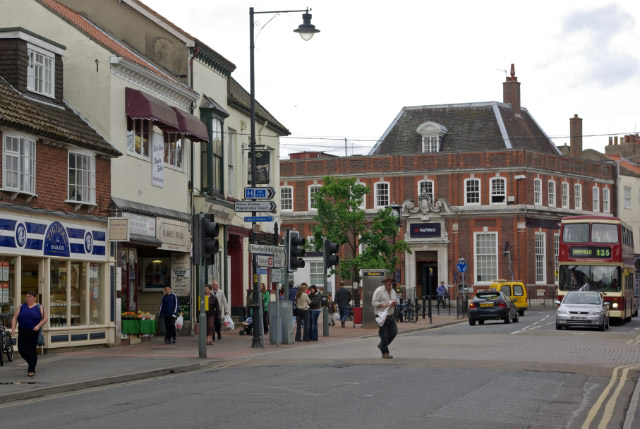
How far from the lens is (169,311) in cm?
2744

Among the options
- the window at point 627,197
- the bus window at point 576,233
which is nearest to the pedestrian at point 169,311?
the bus window at point 576,233

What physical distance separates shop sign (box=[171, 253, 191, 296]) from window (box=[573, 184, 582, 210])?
47.1m

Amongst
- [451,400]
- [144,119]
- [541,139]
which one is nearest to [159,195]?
[144,119]

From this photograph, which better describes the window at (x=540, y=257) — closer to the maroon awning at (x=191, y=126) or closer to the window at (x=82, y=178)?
the maroon awning at (x=191, y=126)

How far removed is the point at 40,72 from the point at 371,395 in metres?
14.4

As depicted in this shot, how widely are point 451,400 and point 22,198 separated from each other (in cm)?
1256

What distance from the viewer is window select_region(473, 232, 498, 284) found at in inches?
2694

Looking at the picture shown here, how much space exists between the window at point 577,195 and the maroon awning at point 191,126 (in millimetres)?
46738

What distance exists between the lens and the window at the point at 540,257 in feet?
226

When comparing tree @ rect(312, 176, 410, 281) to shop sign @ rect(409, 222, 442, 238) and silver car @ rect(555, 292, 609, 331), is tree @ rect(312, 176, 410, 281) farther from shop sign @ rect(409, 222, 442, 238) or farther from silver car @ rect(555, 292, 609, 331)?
silver car @ rect(555, 292, 609, 331)

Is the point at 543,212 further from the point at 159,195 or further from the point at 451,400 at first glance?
the point at 451,400

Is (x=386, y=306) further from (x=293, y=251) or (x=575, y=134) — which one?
(x=575, y=134)

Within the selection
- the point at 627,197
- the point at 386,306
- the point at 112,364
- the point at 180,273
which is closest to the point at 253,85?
the point at 180,273

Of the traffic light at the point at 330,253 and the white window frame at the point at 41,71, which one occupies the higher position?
the white window frame at the point at 41,71
